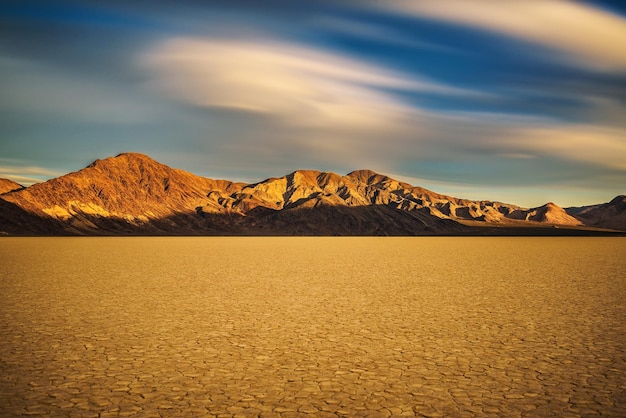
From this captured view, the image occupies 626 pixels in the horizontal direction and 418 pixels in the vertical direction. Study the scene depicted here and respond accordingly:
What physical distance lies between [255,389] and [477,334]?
497cm

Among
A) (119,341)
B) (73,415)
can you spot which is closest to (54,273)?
(119,341)

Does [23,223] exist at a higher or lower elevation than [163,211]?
lower

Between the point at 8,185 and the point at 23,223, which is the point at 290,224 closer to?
the point at 23,223

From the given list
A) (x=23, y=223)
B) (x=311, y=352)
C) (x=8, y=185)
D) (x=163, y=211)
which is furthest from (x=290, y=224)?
(x=311, y=352)

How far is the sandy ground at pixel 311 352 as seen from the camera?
5.71 metres

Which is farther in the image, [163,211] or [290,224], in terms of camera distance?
[290,224]

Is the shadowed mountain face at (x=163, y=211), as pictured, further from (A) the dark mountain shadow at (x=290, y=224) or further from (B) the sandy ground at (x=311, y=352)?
(B) the sandy ground at (x=311, y=352)

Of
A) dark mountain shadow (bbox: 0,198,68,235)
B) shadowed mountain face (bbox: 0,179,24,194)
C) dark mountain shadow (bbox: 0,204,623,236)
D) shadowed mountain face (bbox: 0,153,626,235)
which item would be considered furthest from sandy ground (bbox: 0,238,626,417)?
shadowed mountain face (bbox: 0,179,24,194)

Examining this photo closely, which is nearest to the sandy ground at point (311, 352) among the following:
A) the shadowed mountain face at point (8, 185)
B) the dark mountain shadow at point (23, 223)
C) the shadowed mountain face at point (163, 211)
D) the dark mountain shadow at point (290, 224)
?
the dark mountain shadow at point (23, 223)

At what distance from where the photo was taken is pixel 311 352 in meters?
8.04

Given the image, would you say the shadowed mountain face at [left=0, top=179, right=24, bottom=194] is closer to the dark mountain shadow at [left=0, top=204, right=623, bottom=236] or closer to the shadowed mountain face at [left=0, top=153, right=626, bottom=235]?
the shadowed mountain face at [left=0, top=153, right=626, bottom=235]

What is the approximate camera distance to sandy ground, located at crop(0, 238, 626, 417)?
5707 millimetres

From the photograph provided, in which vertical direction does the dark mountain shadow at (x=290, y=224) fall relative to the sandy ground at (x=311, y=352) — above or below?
above

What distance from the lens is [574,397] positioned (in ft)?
19.4
